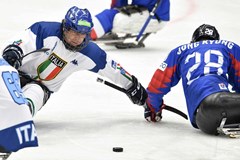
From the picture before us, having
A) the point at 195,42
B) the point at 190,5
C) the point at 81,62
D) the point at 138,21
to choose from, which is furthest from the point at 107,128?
the point at 190,5

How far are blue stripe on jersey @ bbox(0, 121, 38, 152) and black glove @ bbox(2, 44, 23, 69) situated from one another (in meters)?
1.10

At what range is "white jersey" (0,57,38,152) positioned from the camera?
3.59 meters

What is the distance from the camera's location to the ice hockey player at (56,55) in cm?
504

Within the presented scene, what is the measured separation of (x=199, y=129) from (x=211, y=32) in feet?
2.16

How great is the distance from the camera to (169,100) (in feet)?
20.8

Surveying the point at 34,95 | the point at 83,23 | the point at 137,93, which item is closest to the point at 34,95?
the point at 34,95

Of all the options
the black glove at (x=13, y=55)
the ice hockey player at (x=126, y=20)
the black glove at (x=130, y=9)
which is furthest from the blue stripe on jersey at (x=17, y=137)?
the black glove at (x=130, y=9)

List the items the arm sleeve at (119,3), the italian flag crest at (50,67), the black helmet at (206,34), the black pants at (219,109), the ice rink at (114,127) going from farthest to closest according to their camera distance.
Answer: the arm sleeve at (119,3) → the black helmet at (206,34) → the italian flag crest at (50,67) → the black pants at (219,109) → the ice rink at (114,127)

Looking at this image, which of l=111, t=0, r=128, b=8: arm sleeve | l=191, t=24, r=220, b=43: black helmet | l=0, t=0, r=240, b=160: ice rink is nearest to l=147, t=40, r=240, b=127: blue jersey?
l=191, t=24, r=220, b=43: black helmet

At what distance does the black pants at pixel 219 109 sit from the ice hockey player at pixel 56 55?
0.68 m

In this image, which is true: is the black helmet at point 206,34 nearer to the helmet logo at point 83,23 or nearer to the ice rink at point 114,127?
the ice rink at point 114,127

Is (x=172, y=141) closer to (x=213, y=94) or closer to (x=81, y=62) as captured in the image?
(x=213, y=94)

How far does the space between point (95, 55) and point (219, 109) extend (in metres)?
0.94

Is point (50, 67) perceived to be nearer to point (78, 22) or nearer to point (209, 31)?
point (78, 22)
